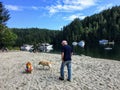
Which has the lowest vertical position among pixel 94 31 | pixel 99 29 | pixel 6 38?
pixel 6 38

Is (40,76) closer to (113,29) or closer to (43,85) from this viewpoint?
(43,85)

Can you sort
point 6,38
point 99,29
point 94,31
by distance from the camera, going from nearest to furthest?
point 6,38 < point 94,31 < point 99,29

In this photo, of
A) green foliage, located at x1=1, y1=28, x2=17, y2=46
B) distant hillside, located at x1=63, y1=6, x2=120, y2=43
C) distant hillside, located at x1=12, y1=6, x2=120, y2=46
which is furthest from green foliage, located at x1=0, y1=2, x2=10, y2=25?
distant hillside, located at x1=63, y1=6, x2=120, y2=43

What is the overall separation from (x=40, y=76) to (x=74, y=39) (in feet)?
534

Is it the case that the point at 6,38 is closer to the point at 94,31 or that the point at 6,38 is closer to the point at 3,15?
the point at 3,15

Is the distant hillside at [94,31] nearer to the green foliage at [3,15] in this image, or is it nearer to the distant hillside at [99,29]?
the distant hillside at [99,29]

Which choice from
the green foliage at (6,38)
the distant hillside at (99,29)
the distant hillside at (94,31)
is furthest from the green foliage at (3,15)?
the distant hillside at (99,29)

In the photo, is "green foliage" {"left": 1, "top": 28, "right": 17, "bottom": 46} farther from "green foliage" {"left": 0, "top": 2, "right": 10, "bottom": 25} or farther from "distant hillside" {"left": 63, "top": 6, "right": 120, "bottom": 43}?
"distant hillside" {"left": 63, "top": 6, "right": 120, "bottom": 43}

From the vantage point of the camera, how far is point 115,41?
158250 millimetres

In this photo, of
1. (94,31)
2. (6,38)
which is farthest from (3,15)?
(94,31)

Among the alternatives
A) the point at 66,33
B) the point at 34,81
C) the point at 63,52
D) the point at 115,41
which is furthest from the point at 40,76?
the point at 66,33

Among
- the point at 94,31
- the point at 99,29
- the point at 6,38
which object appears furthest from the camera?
the point at 99,29

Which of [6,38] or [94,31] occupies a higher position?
[94,31]

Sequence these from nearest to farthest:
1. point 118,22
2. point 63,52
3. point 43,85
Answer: point 43,85 < point 63,52 < point 118,22
